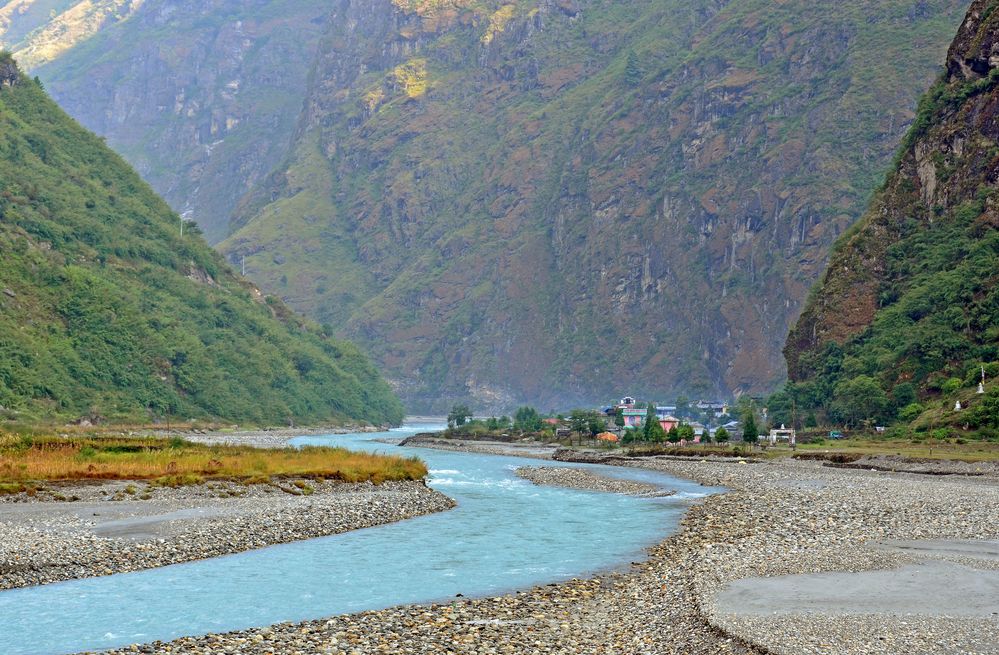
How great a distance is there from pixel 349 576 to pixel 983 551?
26762 millimetres

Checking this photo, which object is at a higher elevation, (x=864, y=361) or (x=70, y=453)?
(x=864, y=361)

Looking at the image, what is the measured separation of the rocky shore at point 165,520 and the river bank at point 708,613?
16.0 meters

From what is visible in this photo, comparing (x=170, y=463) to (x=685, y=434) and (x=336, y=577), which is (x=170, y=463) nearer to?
(x=336, y=577)

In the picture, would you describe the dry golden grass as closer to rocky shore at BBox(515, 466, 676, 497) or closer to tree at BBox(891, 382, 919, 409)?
rocky shore at BBox(515, 466, 676, 497)

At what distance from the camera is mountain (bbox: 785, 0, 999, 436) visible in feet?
496

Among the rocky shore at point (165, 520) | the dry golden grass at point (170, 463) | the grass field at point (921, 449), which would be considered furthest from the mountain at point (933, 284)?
the rocky shore at point (165, 520)

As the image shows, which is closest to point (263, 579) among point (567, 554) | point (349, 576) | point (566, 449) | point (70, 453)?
point (349, 576)

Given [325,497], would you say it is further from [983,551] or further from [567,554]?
[983,551]

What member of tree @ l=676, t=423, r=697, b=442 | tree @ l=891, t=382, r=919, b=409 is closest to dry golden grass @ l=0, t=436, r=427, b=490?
tree @ l=891, t=382, r=919, b=409

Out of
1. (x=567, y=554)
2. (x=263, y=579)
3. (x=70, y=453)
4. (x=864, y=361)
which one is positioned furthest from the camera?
(x=864, y=361)

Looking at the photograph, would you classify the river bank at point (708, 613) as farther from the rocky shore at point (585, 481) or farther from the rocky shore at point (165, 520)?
the rocky shore at point (585, 481)

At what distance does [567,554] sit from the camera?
53438 millimetres

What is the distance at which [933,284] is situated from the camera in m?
172

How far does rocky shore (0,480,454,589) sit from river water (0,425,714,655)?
1501 mm
